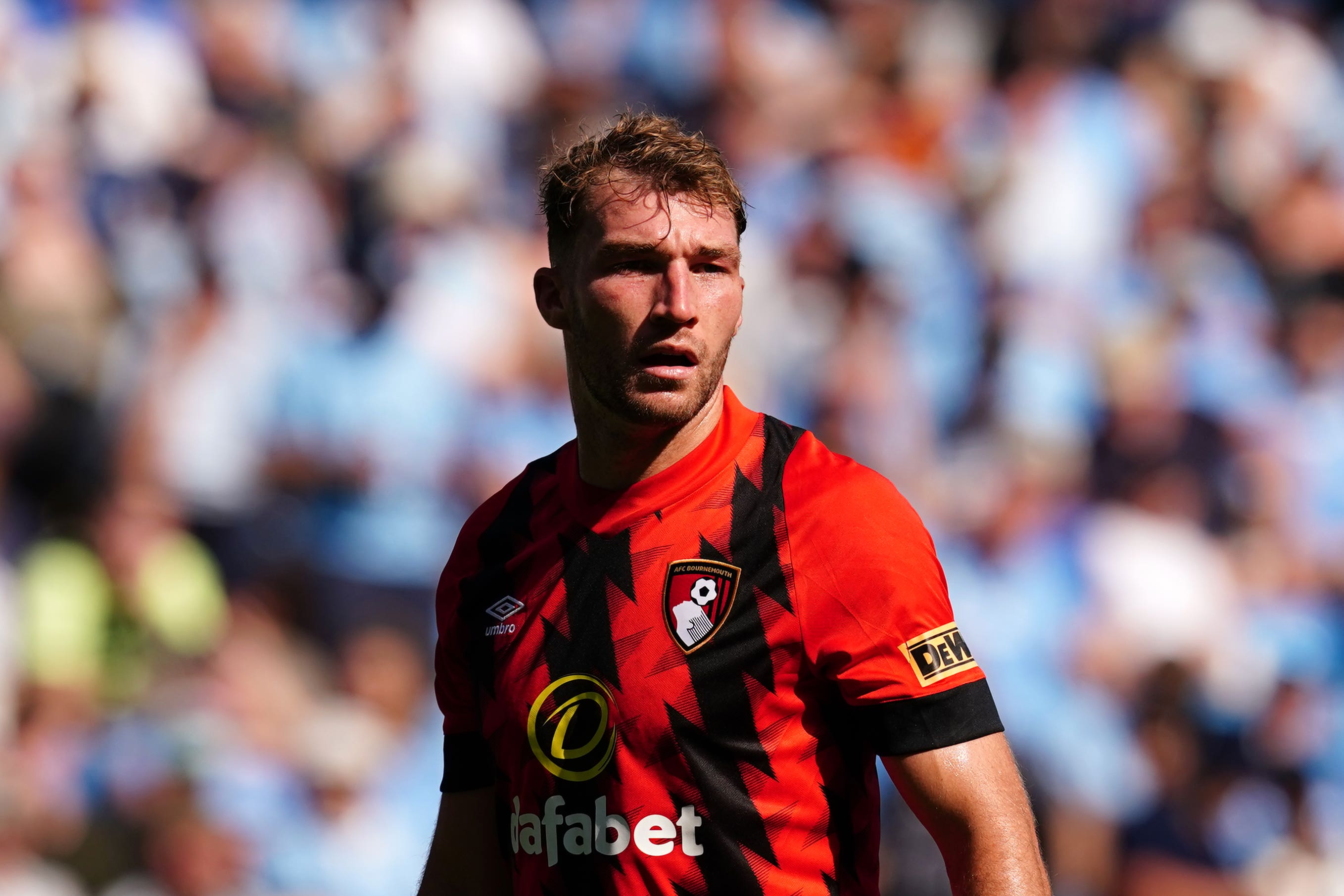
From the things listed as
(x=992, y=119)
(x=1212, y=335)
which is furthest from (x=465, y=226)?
(x=1212, y=335)

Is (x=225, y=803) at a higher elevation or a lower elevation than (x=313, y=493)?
lower

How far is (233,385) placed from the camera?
6.54 m

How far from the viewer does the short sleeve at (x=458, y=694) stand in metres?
2.74

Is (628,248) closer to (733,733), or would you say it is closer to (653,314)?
(653,314)

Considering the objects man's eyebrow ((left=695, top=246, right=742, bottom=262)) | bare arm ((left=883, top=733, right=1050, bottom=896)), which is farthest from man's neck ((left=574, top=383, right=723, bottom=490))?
bare arm ((left=883, top=733, right=1050, bottom=896))

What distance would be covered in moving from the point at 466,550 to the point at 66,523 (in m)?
3.99

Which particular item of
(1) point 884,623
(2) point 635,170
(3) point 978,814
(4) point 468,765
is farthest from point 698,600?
(2) point 635,170

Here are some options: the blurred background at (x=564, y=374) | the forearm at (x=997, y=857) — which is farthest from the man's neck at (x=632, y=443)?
the blurred background at (x=564, y=374)

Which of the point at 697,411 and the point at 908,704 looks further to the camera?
the point at 697,411

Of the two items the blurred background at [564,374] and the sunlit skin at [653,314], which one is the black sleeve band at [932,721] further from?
the blurred background at [564,374]

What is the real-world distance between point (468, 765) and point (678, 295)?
987 millimetres

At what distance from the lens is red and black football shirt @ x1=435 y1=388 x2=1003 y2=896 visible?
7.36 feet

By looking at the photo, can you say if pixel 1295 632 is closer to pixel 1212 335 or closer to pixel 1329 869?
pixel 1329 869

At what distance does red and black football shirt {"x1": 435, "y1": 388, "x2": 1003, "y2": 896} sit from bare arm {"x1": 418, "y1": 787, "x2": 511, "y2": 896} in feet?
0.57
